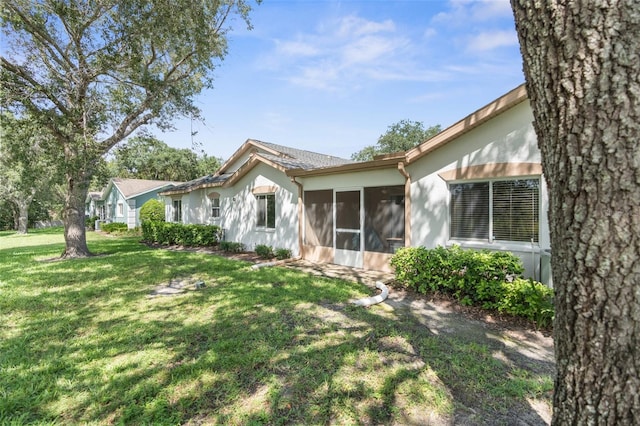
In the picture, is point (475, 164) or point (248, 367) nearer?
point (248, 367)

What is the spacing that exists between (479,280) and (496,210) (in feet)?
5.93

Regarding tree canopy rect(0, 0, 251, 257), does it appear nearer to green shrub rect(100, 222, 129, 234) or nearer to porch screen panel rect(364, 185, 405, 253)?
porch screen panel rect(364, 185, 405, 253)

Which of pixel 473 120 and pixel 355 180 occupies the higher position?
pixel 473 120

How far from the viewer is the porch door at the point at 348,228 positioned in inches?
362

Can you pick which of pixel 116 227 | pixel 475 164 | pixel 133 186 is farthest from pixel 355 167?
pixel 133 186

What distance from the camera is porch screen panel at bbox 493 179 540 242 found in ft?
20.0

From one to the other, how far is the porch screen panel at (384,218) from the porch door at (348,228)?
29 centimetres

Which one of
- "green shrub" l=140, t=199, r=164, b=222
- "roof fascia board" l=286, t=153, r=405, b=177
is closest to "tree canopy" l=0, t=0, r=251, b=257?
"roof fascia board" l=286, t=153, r=405, b=177

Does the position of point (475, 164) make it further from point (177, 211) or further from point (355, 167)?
point (177, 211)

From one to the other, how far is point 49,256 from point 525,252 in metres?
15.6

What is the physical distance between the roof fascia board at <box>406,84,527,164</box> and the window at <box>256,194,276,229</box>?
235 inches

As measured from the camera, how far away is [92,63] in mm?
9977

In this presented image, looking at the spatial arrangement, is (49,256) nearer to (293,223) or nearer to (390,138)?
(293,223)

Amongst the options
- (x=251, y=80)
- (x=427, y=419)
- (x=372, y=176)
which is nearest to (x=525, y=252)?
(x=372, y=176)
